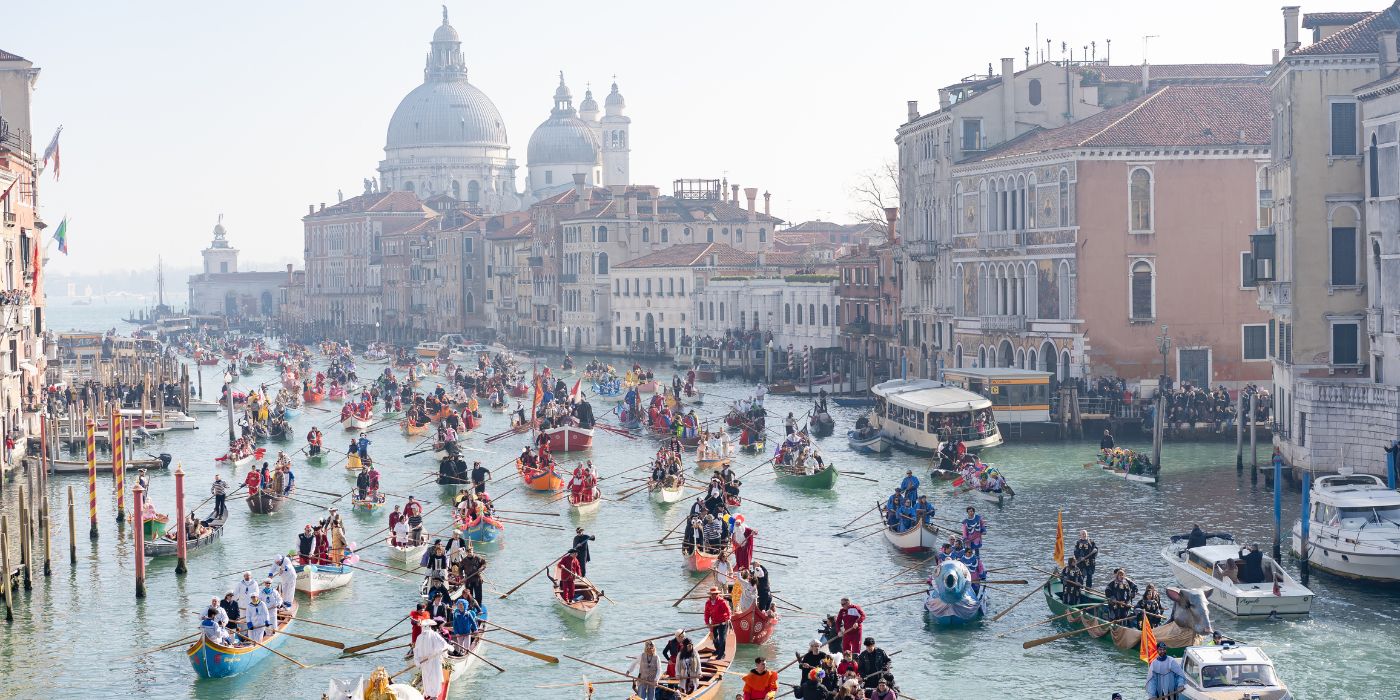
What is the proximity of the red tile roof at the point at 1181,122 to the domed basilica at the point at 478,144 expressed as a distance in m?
105

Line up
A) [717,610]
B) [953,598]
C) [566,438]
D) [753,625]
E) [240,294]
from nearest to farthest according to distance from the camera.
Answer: [717,610] → [753,625] → [953,598] → [566,438] → [240,294]

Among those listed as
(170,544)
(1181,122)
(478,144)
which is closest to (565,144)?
(478,144)

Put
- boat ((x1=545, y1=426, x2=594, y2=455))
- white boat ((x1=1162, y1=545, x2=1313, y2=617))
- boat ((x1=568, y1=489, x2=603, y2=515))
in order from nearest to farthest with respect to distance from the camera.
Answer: white boat ((x1=1162, y1=545, x2=1313, y2=617)) → boat ((x1=568, y1=489, x2=603, y2=515)) → boat ((x1=545, y1=426, x2=594, y2=455))

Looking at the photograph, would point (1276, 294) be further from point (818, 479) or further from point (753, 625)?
point (753, 625)

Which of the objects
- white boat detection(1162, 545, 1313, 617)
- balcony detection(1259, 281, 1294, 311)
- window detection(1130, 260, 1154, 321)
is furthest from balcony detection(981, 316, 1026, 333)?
white boat detection(1162, 545, 1313, 617)

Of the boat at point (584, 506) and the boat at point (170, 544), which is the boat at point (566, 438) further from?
the boat at point (170, 544)

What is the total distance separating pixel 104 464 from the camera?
5191cm

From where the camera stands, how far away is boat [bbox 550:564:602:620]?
99.9ft

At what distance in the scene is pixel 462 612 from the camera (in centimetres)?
2716

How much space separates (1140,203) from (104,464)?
31554 mm

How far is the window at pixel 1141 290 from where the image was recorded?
57750mm

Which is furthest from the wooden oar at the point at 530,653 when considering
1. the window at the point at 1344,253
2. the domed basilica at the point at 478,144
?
the domed basilica at the point at 478,144

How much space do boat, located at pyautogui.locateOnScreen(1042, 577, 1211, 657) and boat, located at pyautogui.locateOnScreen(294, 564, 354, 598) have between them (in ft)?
40.3

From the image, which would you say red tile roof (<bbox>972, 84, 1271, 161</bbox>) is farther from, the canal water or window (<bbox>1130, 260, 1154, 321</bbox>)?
the canal water
